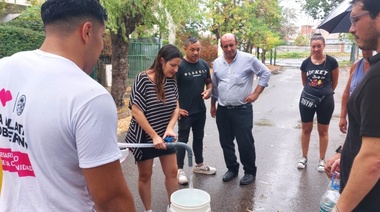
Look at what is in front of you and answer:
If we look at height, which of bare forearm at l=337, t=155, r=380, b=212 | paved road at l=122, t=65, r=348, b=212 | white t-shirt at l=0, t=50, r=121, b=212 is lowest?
paved road at l=122, t=65, r=348, b=212

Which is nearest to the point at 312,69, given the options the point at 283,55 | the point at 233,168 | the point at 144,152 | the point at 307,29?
the point at 233,168

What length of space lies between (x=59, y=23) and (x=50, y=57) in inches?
5.6

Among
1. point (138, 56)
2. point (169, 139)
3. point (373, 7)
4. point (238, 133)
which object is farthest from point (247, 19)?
point (373, 7)

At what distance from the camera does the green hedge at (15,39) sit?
7535 mm

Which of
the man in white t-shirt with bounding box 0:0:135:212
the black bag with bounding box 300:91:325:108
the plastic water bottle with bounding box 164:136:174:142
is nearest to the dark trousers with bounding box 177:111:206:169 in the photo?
the plastic water bottle with bounding box 164:136:174:142

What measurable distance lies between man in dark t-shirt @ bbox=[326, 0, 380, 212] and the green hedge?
793cm

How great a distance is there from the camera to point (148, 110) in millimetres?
2904

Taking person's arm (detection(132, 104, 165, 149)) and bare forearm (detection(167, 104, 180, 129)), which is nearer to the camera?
person's arm (detection(132, 104, 165, 149))

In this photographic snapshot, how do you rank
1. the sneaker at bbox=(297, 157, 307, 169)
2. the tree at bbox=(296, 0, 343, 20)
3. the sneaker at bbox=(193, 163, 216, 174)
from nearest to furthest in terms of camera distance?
the sneaker at bbox=(193, 163, 216, 174) < the sneaker at bbox=(297, 157, 307, 169) < the tree at bbox=(296, 0, 343, 20)

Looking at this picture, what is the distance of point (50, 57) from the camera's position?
4.00 feet

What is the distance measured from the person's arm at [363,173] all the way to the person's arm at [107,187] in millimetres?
1050

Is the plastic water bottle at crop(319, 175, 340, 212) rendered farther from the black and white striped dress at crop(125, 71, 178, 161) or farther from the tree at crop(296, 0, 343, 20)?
the tree at crop(296, 0, 343, 20)

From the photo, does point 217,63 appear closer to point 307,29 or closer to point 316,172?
point 316,172

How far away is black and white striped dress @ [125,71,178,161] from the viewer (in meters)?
2.88
